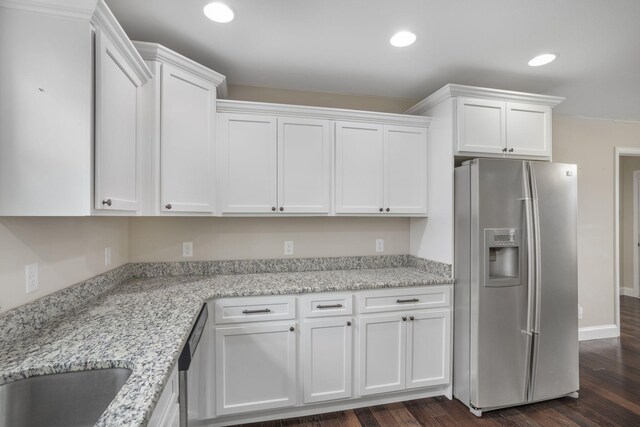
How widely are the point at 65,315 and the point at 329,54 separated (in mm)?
2146

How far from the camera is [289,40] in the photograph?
192cm

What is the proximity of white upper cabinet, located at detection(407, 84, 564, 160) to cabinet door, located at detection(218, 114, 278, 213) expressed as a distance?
1390 mm

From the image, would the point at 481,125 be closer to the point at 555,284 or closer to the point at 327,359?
the point at 555,284

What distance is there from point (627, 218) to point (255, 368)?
6.47 metres

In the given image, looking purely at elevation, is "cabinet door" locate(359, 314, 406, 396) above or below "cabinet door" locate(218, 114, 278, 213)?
below

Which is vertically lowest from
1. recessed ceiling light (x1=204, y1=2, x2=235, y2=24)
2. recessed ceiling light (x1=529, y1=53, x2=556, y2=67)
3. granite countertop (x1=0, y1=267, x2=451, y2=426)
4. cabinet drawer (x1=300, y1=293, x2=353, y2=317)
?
cabinet drawer (x1=300, y1=293, x2=353, y2=317)

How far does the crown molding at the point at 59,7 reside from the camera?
3.56 feet

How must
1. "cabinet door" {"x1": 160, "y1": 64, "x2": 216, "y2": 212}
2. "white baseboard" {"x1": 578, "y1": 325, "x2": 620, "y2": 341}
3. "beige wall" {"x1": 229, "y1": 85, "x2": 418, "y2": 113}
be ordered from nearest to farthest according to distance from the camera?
"cabinet door" {"x1": 160, "y1": 64, "x2": 216, "y2": 212} → "beige wall" {"x1": 229, "y1": 85, "x2": 418, "y2": 113} → "white baseboard" {"x1": 578, "y1": 325, "x2": 620, "y2": 341}

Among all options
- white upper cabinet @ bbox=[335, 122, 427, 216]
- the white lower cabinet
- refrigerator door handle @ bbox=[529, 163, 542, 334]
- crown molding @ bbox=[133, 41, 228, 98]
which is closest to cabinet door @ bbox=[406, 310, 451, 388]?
the white lower cabinet

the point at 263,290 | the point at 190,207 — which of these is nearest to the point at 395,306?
the point at 263,290

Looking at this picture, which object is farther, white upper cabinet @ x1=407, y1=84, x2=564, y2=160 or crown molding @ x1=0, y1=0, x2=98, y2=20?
white upper cabinet @ x1=407, y1=84, x2=564, y2=160

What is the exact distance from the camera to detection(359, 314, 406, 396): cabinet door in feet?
7.07

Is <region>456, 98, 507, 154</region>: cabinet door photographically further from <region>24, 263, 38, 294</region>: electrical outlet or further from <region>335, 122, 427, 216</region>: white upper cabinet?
<region>24, 263, 38, 294</region>: electrical outlet

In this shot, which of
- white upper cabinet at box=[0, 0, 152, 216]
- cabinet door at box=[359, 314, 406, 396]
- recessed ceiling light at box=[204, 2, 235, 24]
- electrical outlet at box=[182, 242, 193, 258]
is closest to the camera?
white upper cabinet at box=[0, 0, 152, 216]
